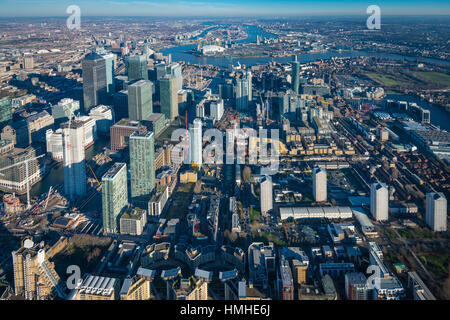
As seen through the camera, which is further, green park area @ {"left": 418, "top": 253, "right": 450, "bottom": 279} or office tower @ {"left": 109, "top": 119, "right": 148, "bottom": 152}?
office tower @ {"left": 109, "top": 119, "right": 148, "bottom": 152}

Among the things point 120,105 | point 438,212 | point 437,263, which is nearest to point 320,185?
point 438,212

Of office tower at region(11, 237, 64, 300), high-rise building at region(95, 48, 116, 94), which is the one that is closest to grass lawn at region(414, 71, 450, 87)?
high-rise building at region(95, 48, 116, 94)

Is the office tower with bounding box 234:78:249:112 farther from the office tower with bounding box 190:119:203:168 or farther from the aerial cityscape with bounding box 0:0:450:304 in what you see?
the office tower with bounding box 190:119:203:168

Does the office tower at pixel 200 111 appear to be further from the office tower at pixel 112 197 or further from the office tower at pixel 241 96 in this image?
the office tower at pixel 112 197

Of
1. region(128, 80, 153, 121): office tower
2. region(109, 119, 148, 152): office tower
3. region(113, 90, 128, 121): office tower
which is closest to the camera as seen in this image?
region(109, 119, 148, 152): office tower

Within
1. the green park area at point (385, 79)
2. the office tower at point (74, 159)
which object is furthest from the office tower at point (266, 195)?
the green park area at point (385, 79)

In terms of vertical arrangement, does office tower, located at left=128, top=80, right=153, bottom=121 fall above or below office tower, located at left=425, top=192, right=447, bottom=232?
above

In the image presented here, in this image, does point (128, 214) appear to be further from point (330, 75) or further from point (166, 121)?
point (330, 75)

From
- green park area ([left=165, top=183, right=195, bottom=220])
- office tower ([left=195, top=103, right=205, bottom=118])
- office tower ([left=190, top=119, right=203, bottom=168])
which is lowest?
green park area ([left=165, top=183, right=195, bottom=220])
